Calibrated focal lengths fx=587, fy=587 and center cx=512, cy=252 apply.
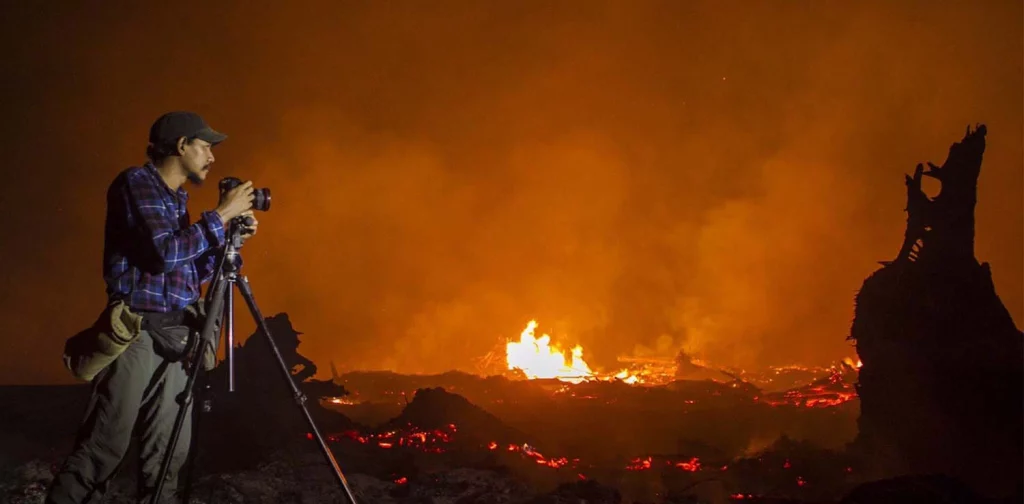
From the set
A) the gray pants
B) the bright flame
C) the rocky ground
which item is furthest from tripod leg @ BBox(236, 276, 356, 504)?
the bright flame

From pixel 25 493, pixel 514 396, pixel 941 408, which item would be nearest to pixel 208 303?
pixel 25 493

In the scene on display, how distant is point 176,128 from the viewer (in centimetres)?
417

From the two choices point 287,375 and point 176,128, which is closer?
point 176,128

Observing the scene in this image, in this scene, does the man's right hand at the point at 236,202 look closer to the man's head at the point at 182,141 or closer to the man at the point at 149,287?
the man at the point at 149,287

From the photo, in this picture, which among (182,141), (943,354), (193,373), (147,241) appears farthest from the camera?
(943,354)

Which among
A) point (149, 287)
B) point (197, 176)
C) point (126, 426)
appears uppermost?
point (197, 176)

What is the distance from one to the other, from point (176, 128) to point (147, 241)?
0.94 m

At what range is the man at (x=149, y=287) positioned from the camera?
372cm

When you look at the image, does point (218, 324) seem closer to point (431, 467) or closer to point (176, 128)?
point (176, 128)

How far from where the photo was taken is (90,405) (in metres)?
3.82

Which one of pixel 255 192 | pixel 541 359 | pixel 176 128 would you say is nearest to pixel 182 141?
pixel 176 128

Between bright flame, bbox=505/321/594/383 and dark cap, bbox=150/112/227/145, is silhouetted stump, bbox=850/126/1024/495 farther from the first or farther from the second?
bright flame, bbox=505/321/594/383

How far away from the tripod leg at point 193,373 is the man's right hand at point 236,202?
50cm

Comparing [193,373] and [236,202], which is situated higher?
[236,202]
